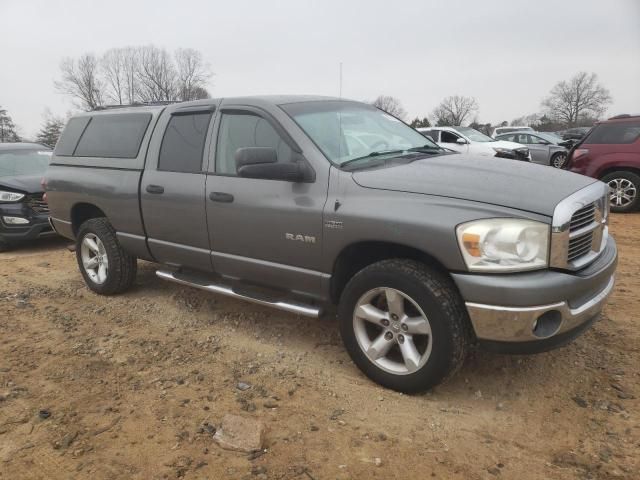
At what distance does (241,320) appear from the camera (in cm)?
429

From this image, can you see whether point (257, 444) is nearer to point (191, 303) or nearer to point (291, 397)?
point (291, 397)

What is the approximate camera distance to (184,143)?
13.4 feet

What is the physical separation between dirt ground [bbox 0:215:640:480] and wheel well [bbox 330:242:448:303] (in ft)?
2.07

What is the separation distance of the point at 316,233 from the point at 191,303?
2089mm

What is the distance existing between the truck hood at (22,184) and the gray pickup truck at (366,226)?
3.64 m

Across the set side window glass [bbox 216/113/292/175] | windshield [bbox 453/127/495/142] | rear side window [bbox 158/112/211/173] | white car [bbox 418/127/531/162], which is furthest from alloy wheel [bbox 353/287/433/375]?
windshield [bbox 453/127/495/142]

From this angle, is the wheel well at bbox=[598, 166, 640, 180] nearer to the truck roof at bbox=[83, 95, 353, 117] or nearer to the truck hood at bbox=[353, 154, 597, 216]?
the truck hood at bbox=[353, 154, 597, 216]

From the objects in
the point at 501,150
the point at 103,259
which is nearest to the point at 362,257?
the point at 103,259

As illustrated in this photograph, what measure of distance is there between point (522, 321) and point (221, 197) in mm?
Result: 2232

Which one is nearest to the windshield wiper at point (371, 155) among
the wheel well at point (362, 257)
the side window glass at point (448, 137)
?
the wheel well at point (362, 257)

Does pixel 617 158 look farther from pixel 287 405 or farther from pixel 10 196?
pixel 10 196

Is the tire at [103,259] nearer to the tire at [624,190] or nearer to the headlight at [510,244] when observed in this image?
the headlight at [510,244]

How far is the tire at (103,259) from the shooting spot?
480 cm

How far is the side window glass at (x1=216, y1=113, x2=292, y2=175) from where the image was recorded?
353cm
